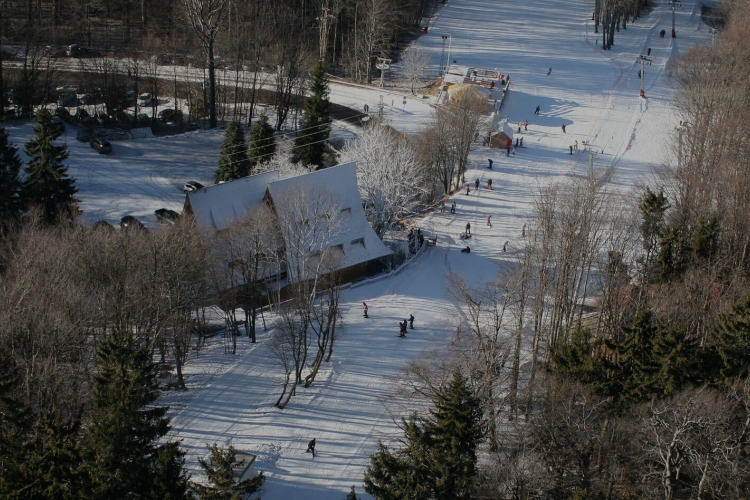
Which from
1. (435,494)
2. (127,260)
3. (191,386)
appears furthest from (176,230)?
(435,494)

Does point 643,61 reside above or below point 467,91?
above

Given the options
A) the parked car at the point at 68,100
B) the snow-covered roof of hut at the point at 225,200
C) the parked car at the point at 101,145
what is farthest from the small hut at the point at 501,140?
the parked car at the point at 68,100

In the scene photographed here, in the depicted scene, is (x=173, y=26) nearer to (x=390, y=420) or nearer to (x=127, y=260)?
(x=127, y=260)

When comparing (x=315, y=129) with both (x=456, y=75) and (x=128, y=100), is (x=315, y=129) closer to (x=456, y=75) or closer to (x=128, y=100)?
(x=128, y=100)

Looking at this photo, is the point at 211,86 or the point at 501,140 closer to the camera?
the point at 211,86

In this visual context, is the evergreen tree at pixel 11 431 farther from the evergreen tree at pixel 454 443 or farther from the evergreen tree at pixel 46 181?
the evergreen tree at pixel 46 181

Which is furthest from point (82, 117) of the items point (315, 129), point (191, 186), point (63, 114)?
point (315, 129)
